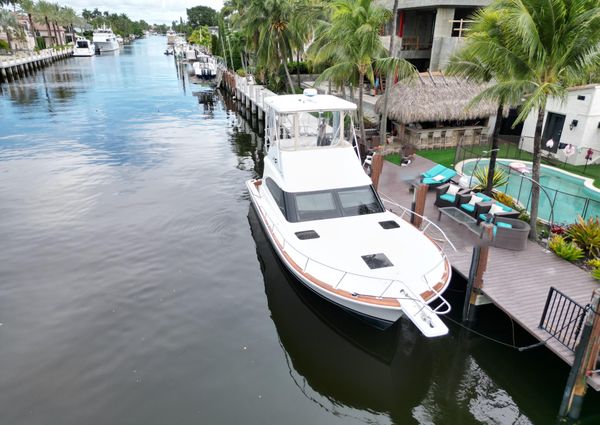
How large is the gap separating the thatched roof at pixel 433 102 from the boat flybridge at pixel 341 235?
934cm

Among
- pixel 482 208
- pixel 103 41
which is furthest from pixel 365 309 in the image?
pixel 103 41

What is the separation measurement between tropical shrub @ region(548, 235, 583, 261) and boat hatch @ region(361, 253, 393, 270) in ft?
17.9

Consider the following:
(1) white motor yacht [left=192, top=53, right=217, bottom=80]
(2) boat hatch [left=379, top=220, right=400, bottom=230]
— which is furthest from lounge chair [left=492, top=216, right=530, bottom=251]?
(1) white motor yacht [left=192, top=53, right=217, bottom=80]

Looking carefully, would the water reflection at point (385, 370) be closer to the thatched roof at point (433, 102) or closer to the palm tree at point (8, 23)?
the thatched roof at point (433, 102)

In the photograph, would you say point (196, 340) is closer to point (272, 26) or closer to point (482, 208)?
point (482, 208)

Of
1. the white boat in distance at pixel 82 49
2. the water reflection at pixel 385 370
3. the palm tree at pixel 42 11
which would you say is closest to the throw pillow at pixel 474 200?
the water reflection at pixel 385 370

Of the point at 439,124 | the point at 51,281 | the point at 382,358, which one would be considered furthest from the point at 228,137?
the point at 382,358

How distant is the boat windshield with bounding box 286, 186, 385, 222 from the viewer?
12.8 m

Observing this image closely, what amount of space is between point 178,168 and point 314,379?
17.8 m

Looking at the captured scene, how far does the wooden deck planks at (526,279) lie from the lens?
9703mm

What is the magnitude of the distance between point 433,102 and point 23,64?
2791 inches

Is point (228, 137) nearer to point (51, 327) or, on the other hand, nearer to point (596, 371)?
point (51, 327)

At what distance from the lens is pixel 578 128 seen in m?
20.1

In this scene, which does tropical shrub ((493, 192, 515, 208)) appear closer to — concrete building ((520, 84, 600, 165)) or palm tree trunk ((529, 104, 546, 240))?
palm tree trunk ((529, 104, 546, 240))
